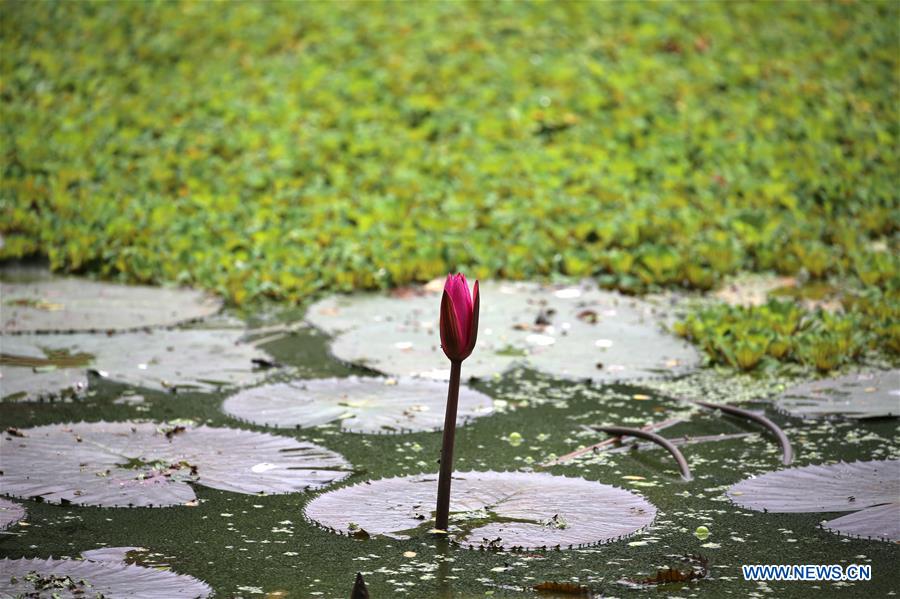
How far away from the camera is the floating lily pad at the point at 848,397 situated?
330 cm

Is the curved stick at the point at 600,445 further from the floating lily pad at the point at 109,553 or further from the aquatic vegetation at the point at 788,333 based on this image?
the floating lily pad at the point at 109,553

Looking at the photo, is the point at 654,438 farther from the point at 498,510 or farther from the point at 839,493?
the point at 498,510

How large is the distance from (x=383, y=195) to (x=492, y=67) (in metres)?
2.06

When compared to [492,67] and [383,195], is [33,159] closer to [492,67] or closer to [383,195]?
[383,195]

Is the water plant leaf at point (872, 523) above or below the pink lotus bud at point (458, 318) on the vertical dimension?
below

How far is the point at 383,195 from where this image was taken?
622cm

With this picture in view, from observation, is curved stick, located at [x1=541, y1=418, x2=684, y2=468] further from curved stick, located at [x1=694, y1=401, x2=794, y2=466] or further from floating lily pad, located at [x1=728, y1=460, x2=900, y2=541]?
floating lily pad, located at [x1=728, y1=460, x2=900, y2=541]

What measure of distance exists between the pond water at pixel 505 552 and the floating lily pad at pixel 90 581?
0.07 meters

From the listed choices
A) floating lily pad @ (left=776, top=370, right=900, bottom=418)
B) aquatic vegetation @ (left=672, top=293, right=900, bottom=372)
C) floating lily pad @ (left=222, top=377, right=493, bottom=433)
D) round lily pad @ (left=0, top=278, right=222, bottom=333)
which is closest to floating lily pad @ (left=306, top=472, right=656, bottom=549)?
floating lily pad @ (left=222, top=377, right=493, bottom=433)

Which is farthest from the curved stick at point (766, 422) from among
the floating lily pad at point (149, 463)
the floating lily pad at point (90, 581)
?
the floating lily pad at point (90, 581)

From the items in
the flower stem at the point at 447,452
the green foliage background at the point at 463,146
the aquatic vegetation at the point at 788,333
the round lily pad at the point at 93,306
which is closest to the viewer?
the flower stem at the point at 447,452

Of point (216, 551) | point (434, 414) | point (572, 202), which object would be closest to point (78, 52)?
point (572, 202)

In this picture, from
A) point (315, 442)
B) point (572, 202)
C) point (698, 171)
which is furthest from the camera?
point (698, 171)

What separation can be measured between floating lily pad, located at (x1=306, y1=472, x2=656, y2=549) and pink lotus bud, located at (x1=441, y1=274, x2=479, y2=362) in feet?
1.25
